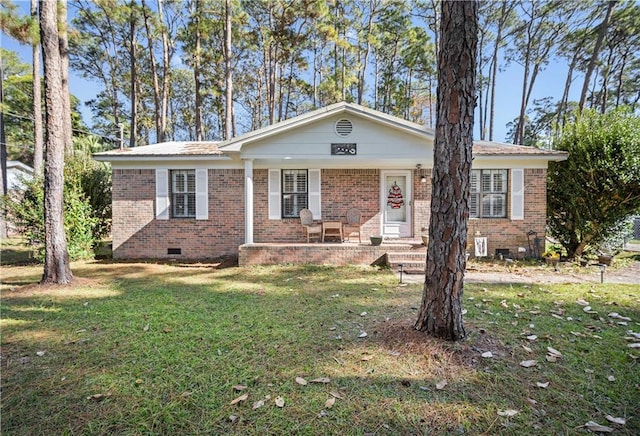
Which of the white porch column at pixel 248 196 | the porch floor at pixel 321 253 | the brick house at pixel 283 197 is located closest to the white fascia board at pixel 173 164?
the brick house at pixel 283 197

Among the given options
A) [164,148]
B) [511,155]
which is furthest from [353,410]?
[164,148]

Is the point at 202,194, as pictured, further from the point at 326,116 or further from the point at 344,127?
the point at 344,127

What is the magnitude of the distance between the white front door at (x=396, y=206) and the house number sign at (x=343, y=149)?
218cm

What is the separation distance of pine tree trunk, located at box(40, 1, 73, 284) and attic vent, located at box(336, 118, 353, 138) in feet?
19.8

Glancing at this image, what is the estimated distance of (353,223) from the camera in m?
9.57

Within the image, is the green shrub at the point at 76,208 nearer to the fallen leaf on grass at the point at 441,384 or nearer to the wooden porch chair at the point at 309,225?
the wooden porch chair at the point at 309,225

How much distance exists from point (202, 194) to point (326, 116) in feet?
15.2

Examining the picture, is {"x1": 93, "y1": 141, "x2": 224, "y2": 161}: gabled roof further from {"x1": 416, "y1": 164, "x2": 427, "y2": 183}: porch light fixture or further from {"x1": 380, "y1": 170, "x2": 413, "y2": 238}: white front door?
{"x1": 416, "y1": 164, "x2": 427, "y2": 183}: porch light fixture

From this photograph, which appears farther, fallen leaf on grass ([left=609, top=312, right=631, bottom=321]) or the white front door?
the white front door

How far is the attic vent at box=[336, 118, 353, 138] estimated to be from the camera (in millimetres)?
8180

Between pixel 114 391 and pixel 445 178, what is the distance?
3.61 metres

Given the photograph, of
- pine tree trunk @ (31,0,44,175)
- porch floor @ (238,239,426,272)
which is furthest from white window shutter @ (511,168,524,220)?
pine tree trunk @ (31,0,44,175)

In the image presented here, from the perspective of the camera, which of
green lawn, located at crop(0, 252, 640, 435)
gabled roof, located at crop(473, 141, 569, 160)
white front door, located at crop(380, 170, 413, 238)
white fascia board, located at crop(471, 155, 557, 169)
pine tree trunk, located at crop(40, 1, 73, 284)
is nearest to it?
green lawn, located at crop(0, 252, 640, 435)

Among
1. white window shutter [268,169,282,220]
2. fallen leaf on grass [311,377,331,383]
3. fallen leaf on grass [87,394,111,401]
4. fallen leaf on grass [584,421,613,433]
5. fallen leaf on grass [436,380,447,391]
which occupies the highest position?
white window shutter [268,169,282,220]
